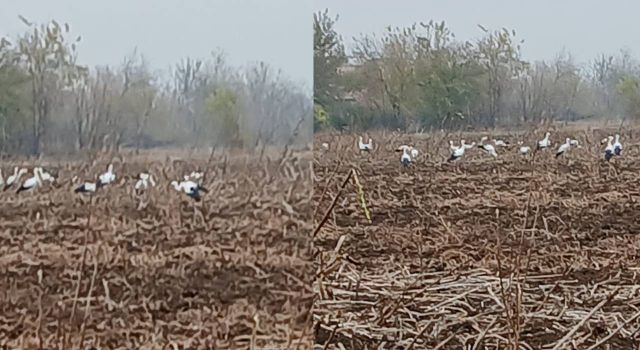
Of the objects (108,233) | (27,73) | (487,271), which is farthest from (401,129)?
(27,73)

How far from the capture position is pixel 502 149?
220 cm

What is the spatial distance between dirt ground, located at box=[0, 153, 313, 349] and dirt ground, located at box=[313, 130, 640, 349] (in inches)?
4.6

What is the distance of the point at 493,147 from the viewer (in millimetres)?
2207

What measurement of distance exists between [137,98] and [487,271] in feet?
3.20

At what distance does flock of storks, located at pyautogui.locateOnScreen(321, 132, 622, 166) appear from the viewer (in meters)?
2.17

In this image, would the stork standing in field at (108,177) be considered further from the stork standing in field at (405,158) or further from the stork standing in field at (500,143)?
the stork standing in field at (500,143)

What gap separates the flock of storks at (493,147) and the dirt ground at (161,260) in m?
0.26

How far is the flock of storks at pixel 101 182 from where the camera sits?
1.93 meters

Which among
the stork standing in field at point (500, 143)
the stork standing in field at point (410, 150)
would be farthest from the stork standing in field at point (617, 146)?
the stork standing in field at point (410, 150)

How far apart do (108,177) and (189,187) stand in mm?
185

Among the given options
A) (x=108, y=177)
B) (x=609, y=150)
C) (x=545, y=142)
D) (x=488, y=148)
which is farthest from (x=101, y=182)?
(x=609, y=150)

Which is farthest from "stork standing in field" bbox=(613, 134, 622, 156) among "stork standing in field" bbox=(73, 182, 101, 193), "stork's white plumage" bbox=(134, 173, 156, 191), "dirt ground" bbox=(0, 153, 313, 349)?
"stork standing in field" bbox=(73, 182, 101, 193)

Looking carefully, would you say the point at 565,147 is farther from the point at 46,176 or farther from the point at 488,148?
the point at 46,176

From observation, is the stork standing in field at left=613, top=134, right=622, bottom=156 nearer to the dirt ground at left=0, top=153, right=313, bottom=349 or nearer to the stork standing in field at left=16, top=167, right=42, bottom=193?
the dirt ground at left=0, top=153, right=313, bottom=349
